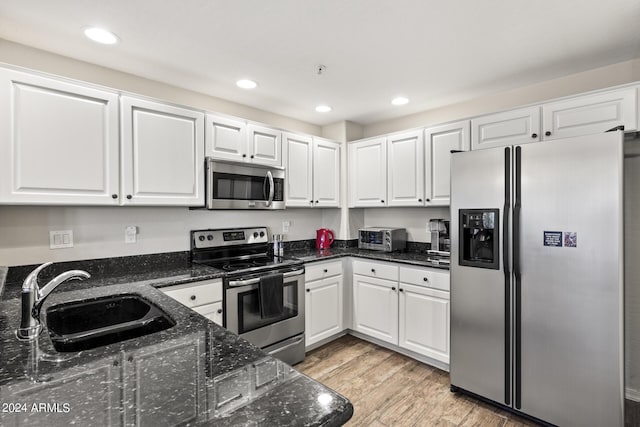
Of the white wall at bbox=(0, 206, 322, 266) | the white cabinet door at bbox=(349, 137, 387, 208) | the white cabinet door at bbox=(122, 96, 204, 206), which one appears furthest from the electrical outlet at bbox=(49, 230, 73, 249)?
the white cabinet door at bbox=(349, 137, 387, 208)

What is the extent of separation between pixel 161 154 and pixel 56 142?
593 mm

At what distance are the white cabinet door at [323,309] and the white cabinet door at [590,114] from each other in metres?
2.18

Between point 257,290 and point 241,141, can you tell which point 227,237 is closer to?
point 257,290

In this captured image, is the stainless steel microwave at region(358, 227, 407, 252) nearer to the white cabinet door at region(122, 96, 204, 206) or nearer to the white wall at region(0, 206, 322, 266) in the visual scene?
the white wall at region(0, 206, 322, 266)

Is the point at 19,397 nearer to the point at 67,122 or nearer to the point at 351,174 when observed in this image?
the point at 67,122

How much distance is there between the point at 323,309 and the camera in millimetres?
3066

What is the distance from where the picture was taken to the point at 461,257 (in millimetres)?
2281

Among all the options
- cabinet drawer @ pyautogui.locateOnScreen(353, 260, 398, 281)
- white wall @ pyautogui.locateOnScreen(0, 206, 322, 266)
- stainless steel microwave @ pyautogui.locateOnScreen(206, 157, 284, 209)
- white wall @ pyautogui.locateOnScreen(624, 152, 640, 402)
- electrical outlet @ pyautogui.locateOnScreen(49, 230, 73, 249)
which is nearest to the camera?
white wall @ pyautogui.locateOnScreen(0, 206, 322, 266)

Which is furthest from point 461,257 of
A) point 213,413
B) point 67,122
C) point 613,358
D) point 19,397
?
point 67,122

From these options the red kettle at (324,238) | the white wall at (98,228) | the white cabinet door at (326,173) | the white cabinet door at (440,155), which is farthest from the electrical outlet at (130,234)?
the white cabinet door at (440,155)

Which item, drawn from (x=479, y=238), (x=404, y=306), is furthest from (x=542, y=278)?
(x=404, y=306)

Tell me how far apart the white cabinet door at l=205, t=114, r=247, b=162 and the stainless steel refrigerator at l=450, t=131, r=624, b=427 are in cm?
175

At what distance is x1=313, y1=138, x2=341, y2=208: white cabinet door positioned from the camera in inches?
135

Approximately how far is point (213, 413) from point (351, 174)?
3160 millimetres
